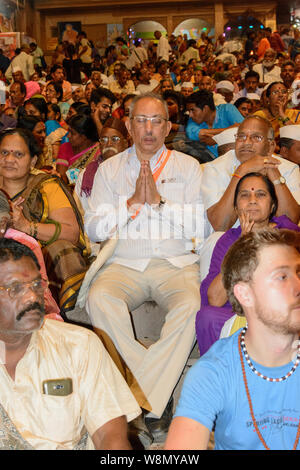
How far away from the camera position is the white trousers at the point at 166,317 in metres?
3.24

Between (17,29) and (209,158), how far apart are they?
14263 millimetres

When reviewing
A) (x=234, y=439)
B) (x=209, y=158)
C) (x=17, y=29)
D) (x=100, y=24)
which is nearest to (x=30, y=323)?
(x=234, y=439)

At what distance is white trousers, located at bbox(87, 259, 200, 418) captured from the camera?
324cm

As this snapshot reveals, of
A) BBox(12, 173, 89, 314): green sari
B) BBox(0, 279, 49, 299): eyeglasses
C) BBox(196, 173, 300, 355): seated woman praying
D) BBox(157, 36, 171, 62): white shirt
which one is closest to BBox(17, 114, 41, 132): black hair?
BBox(12, 173, 89, 314): green sari

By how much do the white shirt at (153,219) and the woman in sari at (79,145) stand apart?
1.21m

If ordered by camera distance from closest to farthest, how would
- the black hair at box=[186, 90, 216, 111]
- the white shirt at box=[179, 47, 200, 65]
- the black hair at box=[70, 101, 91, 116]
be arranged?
the black hair at box=[70, 101, 91, 116], the black hair at box=[186, 90, 216, 111], the white shirt at box=[179, 47, 200, 65]

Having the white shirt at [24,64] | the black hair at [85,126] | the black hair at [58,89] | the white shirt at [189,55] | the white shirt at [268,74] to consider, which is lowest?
the black hair at [85,126]

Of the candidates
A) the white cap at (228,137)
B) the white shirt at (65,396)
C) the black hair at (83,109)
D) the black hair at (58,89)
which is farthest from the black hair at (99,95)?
the white shirt at (65,396)

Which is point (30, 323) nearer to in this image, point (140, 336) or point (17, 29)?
point (140, 336)

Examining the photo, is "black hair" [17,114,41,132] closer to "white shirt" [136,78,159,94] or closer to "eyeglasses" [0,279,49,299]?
"eyeglasses" [0,279,49,299]

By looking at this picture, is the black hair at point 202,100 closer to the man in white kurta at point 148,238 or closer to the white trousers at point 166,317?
the man in white kurta at point 148,238

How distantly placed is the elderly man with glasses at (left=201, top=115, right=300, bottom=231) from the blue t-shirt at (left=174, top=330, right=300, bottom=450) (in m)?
1.73
